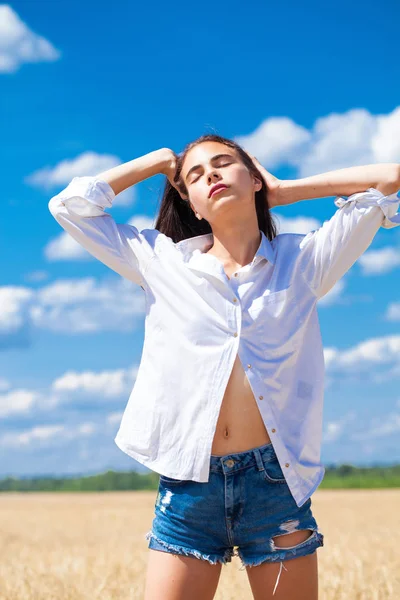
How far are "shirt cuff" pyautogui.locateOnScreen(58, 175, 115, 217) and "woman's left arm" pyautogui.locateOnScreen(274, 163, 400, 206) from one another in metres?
0.99

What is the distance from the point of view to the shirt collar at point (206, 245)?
13.0 feet

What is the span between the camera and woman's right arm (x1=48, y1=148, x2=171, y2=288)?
413 cm

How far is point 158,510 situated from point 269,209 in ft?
6.07

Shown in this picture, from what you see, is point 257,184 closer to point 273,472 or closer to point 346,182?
point 346,182

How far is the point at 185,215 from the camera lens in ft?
15.3

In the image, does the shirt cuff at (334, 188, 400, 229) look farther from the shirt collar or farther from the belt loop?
the belt loop

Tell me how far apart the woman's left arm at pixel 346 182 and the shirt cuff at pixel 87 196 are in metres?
0.99

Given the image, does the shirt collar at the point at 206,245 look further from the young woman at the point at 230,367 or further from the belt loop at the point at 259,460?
the belt loop at the point at 259,460

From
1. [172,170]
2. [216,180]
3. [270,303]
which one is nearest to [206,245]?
[216,180]

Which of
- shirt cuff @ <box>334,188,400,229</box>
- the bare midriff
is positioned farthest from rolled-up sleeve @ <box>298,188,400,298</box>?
the bare midriff

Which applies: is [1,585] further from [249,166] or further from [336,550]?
[249,166]

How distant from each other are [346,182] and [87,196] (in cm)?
141

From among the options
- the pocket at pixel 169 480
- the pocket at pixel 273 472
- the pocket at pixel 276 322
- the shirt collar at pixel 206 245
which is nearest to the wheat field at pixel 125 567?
the pocket at pixel 169 480

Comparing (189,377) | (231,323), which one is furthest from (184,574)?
(231,323)
